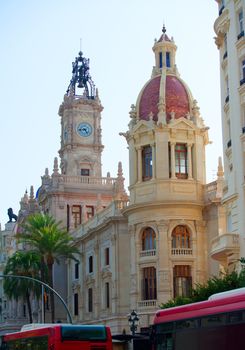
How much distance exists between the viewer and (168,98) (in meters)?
53.3

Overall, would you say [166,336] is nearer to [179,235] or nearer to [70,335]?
[70,335]

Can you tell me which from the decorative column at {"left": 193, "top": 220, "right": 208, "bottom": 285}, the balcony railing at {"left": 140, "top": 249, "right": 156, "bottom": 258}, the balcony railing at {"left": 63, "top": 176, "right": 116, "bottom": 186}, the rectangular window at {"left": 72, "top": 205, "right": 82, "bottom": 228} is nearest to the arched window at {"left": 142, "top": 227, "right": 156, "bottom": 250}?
the balcony railing at {"left": 140, "top": 249, "right": 156, "bottom": 258}

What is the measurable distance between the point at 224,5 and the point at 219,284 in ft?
54.6

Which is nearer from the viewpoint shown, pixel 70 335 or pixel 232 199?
pixel 70 335

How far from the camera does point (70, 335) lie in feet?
82.4

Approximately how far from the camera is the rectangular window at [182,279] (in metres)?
50.8

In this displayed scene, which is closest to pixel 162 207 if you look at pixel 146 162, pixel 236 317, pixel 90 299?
pixel 146 162

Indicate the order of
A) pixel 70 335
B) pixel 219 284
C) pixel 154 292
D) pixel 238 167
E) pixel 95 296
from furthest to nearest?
pixel 95 296 → pixel 154 292 → pixel 238 167 → pixel 219 284 → pixel 70 335

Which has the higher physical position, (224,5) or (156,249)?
(224,5)

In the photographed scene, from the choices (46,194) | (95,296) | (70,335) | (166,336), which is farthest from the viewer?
(46,194)

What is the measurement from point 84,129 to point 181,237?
33393 mm

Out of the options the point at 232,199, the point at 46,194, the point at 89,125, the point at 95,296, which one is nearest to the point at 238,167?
the point at 232,199

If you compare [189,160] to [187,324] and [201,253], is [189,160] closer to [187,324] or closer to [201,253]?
[201,253]

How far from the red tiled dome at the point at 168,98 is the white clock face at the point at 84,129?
2799 cm
